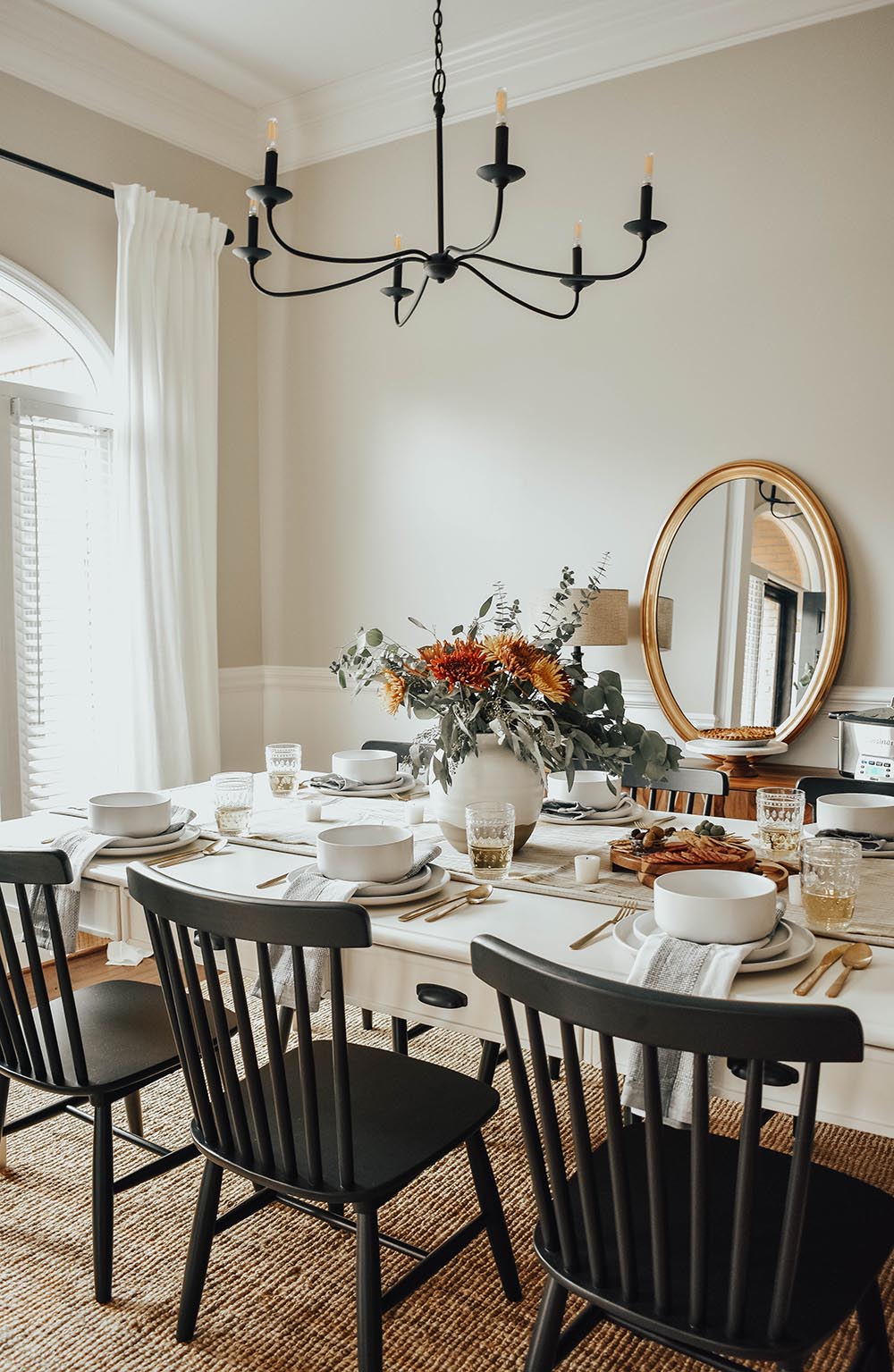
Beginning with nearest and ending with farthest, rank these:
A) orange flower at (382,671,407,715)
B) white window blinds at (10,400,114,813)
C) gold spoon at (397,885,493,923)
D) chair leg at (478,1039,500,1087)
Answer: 1. gold spoon at (397,885,493,923)
2. orange flower at (382,671,407,715)
3. chair leg at (478,1039,500,1087)
4. white window blinds at (10,400,114,813)

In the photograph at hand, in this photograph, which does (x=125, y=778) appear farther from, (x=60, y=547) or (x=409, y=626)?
(x=409, y=626)

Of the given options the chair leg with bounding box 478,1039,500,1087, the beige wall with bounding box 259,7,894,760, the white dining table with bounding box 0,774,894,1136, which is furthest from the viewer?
the beige wall with bounding box 259,7,894,760

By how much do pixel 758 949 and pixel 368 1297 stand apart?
2.50 ft

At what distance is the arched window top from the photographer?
3736mm

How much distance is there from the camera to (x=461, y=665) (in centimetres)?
203

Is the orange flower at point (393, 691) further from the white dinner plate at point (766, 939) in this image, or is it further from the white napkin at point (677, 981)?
the white napkin at point (677, 981)

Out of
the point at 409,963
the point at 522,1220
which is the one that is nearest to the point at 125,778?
the point at 522,1220

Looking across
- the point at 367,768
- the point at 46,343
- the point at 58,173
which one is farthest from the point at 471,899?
the point at 58,173

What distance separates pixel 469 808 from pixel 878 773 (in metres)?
1.64

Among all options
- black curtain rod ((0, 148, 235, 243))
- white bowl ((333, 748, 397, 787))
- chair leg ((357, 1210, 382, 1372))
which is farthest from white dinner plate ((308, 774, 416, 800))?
black curtain rod ((0, 148, 235, 243))

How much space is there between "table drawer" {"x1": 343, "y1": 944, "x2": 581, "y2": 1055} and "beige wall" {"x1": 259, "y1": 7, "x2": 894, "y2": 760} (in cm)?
238

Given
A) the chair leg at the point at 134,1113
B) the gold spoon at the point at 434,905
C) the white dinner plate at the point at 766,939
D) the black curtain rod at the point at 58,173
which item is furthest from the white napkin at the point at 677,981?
the black curtain rod at the point at 58,173

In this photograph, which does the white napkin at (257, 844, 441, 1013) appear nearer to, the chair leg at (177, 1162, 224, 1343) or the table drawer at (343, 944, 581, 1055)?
the table drawer at (343, 944, 581, 1055)

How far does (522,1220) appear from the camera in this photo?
7.16 ft
